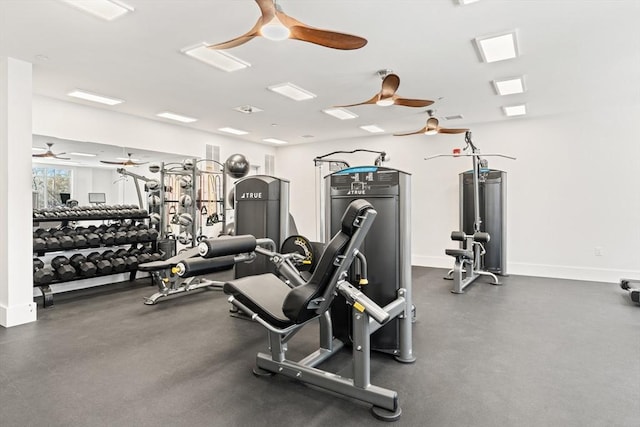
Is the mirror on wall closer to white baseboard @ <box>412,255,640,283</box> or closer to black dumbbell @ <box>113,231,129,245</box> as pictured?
black dumbbell @ <box>113,231,129,245</box>

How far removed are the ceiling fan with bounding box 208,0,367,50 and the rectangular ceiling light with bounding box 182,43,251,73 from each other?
4.05 feet

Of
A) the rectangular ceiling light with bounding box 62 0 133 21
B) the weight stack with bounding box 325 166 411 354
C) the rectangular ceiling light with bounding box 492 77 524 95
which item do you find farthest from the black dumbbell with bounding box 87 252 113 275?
the rectangular ceiling light with bounding box 492 77 524 95

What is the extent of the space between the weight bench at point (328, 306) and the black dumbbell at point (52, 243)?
11.4 ft

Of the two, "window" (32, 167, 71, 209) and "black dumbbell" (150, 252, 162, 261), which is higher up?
"window" (32, 167, 71, 209)

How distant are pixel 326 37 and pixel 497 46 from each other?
6.65 ft

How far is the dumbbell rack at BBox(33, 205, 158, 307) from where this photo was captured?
4.38m

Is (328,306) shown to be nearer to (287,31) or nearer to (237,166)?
(287,31)

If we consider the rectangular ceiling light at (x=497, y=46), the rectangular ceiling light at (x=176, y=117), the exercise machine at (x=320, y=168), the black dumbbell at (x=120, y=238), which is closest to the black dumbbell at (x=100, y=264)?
the black dumbbell at (x=120, y=238)

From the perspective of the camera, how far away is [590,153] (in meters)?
5.71

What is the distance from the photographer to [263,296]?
7.18 ft

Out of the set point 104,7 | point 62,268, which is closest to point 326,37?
point 104,7

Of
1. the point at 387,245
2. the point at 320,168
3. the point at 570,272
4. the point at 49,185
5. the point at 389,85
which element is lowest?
the point at 570,272

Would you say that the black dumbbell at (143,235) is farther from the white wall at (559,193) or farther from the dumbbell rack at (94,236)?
the white wall at (559,193)

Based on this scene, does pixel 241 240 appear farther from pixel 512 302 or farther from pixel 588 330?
pixel 512 302
